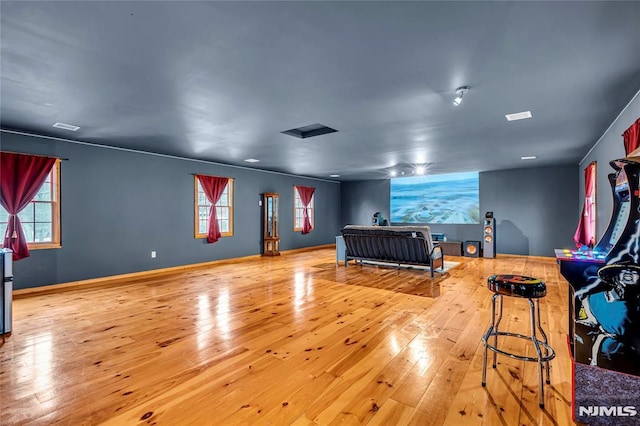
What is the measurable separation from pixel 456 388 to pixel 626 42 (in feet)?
8.62

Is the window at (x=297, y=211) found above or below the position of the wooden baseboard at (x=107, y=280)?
above

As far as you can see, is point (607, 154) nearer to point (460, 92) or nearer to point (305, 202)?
point (460, 92)

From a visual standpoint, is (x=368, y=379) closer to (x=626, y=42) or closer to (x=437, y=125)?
(x=626, y=42)

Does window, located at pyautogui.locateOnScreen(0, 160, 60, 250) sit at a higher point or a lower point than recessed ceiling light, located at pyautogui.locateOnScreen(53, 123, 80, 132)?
lower

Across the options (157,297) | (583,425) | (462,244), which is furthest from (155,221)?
(462,244)

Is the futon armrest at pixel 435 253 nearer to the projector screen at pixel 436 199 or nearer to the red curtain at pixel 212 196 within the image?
the projector screen at pixel 436 199

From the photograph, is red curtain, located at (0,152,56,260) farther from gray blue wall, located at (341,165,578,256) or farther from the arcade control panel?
gray blue wall, located at (341,165,578,256)

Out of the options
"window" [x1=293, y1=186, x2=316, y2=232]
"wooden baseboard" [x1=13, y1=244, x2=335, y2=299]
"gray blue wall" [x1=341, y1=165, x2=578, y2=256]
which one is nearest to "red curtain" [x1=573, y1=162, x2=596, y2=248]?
"gray blue wall" [x1=341, y1=165, x2=578, y2=256]

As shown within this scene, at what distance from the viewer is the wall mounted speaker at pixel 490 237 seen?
25.7 feet

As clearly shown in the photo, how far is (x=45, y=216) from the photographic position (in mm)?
4906

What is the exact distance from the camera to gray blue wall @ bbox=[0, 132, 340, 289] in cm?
491

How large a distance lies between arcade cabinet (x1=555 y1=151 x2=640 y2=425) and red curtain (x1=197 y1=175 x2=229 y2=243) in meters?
6.59

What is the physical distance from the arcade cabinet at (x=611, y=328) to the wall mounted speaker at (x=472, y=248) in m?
6.62

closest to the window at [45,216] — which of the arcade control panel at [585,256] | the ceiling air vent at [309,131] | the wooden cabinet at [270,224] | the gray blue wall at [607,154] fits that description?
the ceiling air vent at [309,131]
